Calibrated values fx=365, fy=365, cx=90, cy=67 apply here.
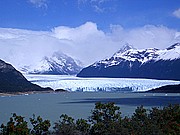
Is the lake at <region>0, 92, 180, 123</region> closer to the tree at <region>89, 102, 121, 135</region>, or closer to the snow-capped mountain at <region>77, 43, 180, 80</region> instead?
the tree at <region>89, 102, 121, 135</region>

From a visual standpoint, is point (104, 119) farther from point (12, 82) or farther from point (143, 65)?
point (143, 65)

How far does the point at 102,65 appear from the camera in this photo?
157m

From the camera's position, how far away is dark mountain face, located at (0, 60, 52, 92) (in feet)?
276

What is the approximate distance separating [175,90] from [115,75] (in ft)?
221

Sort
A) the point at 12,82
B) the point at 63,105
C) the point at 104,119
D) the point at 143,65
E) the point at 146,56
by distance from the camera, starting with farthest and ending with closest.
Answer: the point at 146,56
the point at 143,65
the point at 12,82
the point at 63,105
the point at 104,119

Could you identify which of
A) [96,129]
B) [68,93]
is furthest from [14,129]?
[68,93]

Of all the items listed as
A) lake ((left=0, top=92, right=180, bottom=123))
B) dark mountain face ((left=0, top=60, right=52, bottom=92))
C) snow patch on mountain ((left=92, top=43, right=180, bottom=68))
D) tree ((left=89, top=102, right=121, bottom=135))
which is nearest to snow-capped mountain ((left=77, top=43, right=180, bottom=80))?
snow patch on mountain ((left=92, top=43, right=180, bottom=68))

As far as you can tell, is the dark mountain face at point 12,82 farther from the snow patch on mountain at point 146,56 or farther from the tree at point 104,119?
the tree at point 104,119

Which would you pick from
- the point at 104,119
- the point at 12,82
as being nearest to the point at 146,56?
the point at 12,82

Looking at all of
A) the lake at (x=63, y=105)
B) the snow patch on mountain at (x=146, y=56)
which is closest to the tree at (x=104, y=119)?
the lake at (x=63, y=105)

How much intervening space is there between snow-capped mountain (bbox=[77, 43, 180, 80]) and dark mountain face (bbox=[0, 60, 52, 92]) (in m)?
57.2

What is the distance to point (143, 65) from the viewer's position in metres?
146

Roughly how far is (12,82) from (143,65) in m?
69.9

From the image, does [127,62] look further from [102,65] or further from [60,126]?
[60,126]
